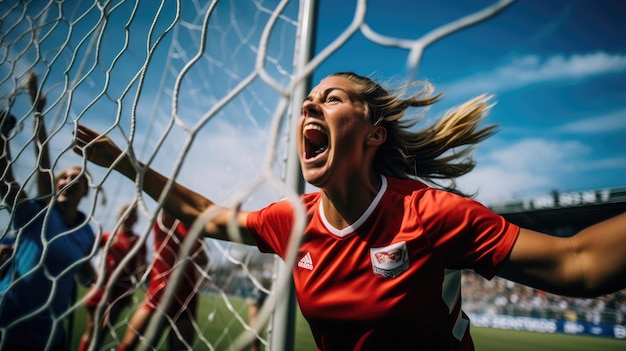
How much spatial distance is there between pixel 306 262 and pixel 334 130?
0.47 m

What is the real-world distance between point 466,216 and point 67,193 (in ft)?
6.66

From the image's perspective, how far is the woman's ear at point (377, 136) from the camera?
53.4 inches

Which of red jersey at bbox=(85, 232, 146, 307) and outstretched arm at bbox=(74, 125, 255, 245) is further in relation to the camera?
red jersey at bbox=(85, 232, 146, 307)

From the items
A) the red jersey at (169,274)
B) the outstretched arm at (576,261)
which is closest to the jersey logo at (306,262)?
the outstretched arm at (576,261)

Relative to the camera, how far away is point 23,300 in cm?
178

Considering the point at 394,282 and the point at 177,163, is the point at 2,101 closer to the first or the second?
the point at 177,163

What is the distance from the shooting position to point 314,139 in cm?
139

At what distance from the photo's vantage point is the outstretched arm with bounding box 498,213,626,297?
2.81 feet

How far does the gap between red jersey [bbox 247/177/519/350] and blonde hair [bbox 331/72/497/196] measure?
0.24 m

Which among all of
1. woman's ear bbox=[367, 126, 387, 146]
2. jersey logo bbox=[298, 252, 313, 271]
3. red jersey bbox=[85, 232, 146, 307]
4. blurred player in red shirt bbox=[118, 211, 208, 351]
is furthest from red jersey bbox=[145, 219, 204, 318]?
woman's ear bbox=[367, 126, 387, 146]

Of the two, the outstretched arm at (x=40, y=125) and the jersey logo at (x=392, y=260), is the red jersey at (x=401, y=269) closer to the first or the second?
the jersey logo at (x=392, y=260)

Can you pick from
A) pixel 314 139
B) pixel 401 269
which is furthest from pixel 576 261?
pixel 314 139

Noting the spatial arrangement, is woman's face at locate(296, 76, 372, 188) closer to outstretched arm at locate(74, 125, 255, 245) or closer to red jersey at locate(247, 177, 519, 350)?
red jersey at locate(247, 177, 519, 350)

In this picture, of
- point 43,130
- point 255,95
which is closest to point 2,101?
point 43,130
